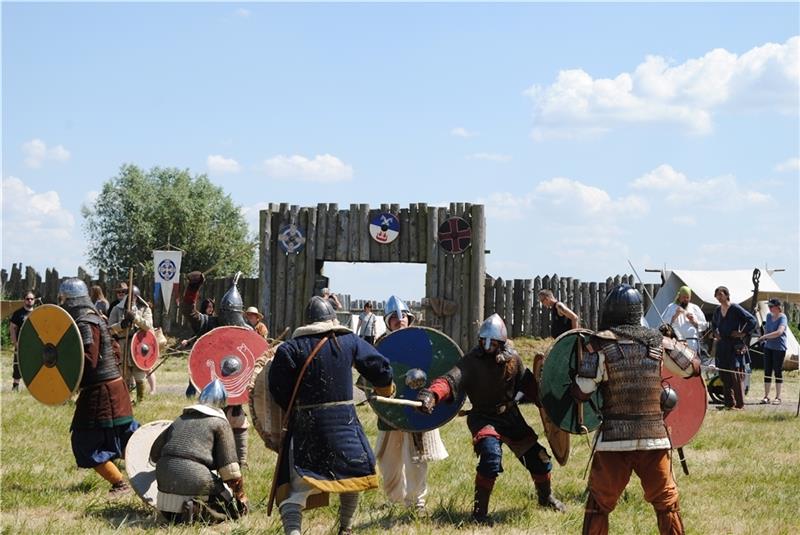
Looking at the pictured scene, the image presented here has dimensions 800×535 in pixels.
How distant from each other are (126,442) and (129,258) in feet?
98.2

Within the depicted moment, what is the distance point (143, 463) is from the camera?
6.79m

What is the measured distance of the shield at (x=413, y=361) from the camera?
641 cm

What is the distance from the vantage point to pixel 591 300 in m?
20.3

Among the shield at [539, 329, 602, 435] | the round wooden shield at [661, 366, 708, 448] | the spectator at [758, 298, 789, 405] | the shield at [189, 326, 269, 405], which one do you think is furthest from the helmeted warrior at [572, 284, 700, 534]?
the spectator at [758, 298, 789, 405]

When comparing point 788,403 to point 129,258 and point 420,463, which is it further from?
point 129,258

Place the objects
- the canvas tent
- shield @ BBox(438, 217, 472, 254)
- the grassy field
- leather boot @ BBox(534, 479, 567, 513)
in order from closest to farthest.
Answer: the grassy field → leather boot @ BBox(534, 479, 567, 513) → shield @ BBox(438, 217, 472, 254) → the canvas tent

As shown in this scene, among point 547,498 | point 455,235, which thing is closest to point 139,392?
point 455,235

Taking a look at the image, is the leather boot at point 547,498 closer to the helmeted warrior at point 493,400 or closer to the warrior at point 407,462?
the helmeted warrior at point 493,400

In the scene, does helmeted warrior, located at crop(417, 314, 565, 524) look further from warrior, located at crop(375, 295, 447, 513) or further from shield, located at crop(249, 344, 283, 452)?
shield, located at crop(249, 344, 283, 452)

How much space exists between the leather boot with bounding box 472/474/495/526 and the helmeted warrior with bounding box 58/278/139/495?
2.40 metres

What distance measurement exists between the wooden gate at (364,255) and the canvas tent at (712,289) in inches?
145

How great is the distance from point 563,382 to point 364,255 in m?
10.9

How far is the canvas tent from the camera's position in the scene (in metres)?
19.1

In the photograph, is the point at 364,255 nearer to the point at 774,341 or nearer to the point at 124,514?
the point at 774,341
